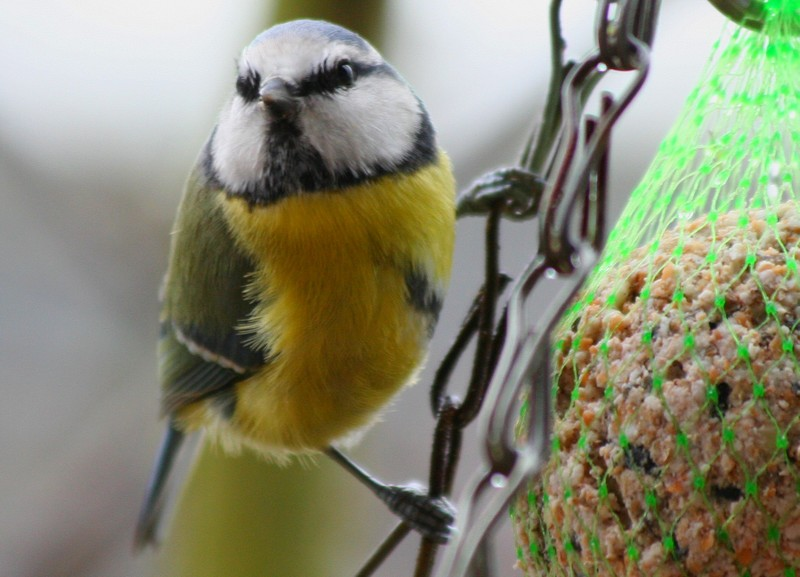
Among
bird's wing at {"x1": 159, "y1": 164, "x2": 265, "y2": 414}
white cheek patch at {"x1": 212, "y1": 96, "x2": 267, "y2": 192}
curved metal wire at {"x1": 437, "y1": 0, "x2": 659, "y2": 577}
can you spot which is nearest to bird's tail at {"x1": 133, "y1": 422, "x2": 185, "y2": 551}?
bird's wing at {"x1": 159, "y1": 164, "x2": 265, "y2": 414}

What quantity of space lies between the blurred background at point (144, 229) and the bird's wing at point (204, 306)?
49 centimetres

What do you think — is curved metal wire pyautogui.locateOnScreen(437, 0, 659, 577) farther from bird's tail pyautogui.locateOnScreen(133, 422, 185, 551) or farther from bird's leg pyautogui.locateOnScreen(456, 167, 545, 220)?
bird's tail pyautogui.locateOnScreen(133, 422, 185, 551)

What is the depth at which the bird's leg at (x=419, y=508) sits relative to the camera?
865mm

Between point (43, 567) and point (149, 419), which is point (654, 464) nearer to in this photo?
point (149, 419)

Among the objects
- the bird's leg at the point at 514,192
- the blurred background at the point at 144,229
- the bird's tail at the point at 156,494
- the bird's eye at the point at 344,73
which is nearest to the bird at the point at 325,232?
the bird's eye at the point at 344,73

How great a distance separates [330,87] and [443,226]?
192mm

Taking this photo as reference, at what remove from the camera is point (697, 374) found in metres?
0.56

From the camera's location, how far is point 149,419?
6.78 ft

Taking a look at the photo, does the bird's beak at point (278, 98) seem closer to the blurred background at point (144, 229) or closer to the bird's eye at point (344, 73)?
the bird's eye at point (344, 73)

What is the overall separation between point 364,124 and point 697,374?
0.47m

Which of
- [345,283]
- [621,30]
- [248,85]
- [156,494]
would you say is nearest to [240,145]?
[248,85]

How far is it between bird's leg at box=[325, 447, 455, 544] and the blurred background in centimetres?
64

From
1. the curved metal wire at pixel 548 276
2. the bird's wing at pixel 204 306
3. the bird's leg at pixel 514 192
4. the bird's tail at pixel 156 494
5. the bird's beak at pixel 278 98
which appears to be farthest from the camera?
the bird's tail at pixel 156 494

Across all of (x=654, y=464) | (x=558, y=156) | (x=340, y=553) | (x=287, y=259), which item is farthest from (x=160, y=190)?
(x=654, y=464)
